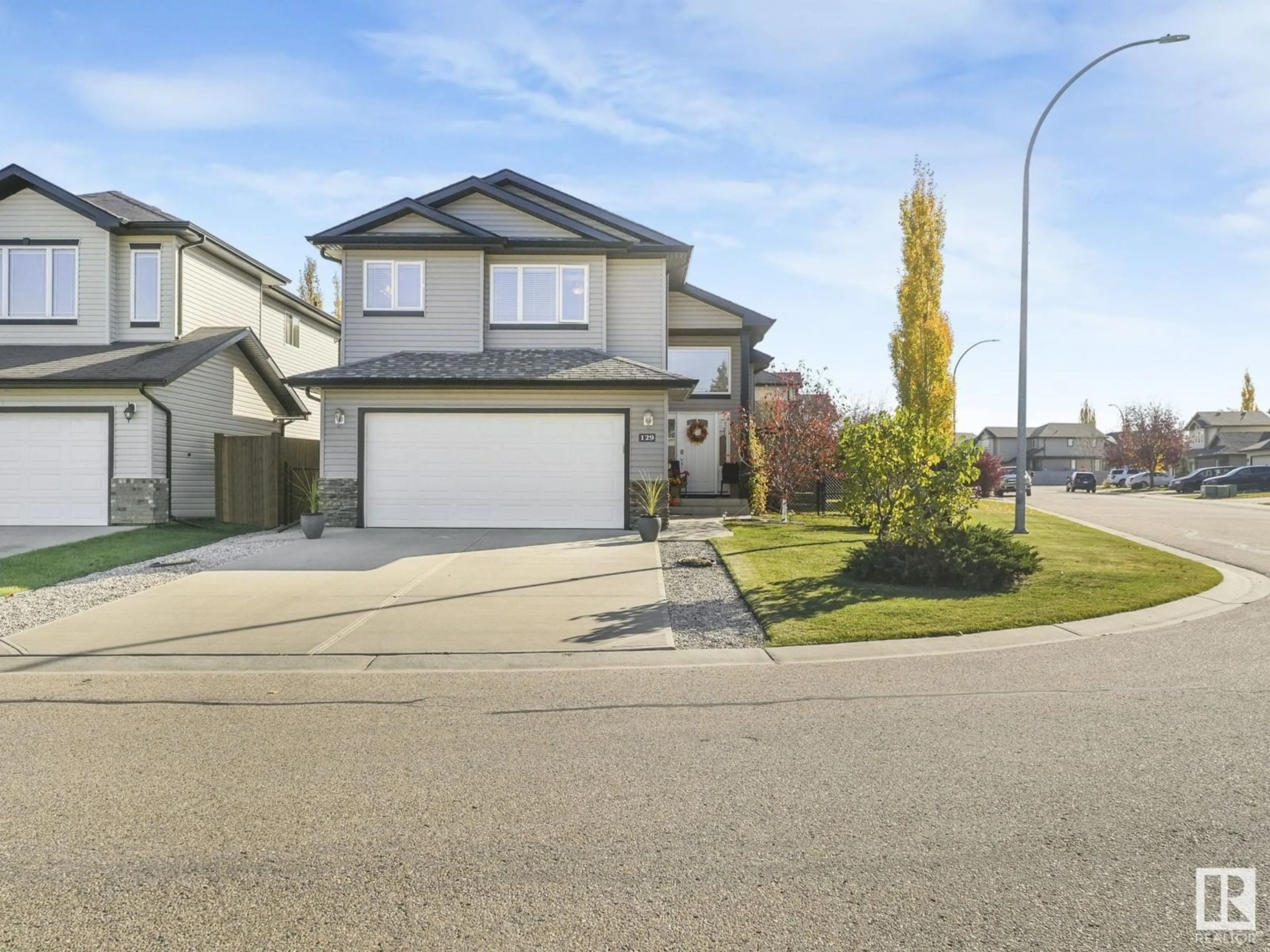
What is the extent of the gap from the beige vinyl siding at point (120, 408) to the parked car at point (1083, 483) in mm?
51222

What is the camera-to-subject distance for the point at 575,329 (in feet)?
66.6

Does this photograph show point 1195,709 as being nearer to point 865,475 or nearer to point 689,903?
point 689,903

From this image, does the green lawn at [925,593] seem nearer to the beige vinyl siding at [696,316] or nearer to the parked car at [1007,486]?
the beige vinyl siding at [696,316]

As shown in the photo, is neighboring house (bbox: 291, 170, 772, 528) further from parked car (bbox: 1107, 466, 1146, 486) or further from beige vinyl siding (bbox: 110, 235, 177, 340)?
parked car (bbox: 1107, 466, 1146, 486)

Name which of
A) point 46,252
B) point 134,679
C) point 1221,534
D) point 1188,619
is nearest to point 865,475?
point 1188,619

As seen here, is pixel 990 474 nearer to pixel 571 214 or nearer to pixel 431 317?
pixel 571 214

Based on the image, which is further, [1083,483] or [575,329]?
[1083,483]

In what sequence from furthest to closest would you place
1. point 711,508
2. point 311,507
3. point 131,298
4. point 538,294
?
point 711,508
point 131,298
point 538,294
point 311,507

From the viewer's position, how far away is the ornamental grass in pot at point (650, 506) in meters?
16.4

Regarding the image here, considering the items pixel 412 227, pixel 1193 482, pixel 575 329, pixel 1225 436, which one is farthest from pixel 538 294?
pixel 1225 436

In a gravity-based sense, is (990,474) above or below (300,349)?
below

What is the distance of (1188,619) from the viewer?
9500 millimetres

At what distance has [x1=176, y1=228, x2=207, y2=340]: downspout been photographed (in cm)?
2145

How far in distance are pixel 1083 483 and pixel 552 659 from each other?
180ft
